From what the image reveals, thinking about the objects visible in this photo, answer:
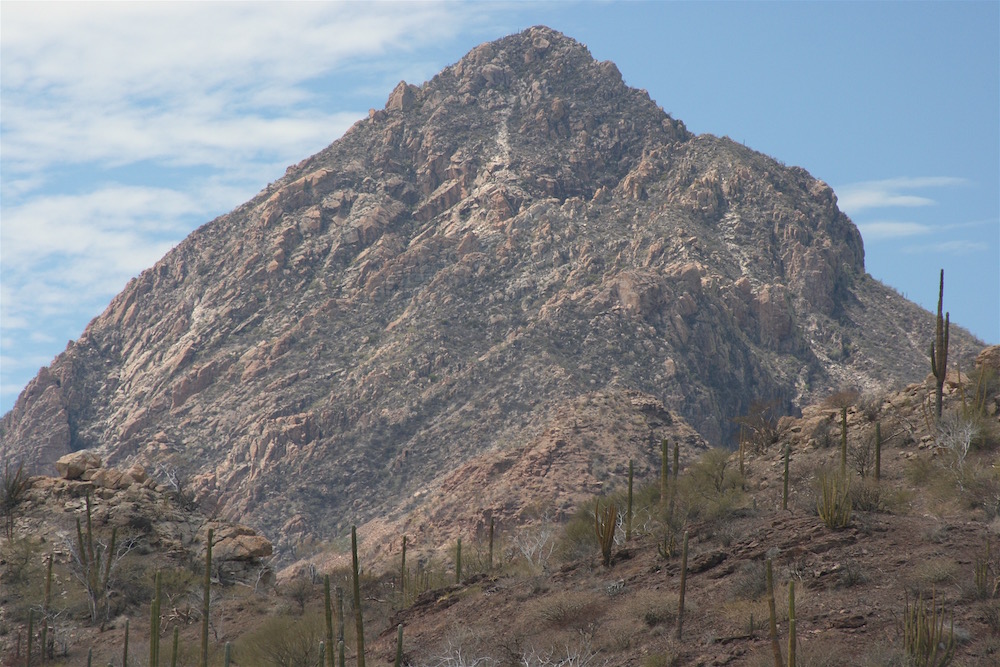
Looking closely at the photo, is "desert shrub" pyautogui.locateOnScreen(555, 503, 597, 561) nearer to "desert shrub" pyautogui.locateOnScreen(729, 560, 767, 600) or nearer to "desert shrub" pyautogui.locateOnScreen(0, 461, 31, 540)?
"desert shrub" pyautogui.locateOnScreen(729, 560, 767, 600)

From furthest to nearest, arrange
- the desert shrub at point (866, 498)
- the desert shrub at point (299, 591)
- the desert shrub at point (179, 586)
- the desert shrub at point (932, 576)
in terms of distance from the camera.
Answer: the desert shrub at point (299, 591)
the desert shrub at point (179, 586)
the desert shrub at point (866, 498)
the desert shrub at point (932, 576)

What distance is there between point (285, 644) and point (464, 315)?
211ft

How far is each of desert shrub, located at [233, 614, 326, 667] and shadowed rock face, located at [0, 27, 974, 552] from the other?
33.4 meters

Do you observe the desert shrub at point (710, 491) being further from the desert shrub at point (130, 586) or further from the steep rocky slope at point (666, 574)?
the desert shrub at point (130, 586)

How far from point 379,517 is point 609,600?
47683 mm

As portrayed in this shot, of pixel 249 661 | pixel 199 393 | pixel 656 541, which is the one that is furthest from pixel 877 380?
pixel 249 661

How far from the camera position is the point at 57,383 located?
9906cm

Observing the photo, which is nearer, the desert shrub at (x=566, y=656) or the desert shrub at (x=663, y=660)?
the desert shrub at (x=663, y=660)

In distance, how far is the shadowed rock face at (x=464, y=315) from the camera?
8019 cm

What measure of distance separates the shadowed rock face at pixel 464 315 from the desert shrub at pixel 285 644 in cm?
3341

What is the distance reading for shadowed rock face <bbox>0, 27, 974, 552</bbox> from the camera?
80.2 meters

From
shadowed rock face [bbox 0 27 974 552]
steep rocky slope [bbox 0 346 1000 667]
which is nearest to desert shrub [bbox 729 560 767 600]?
steep rocky slope [bbox 0 346 1000 667]

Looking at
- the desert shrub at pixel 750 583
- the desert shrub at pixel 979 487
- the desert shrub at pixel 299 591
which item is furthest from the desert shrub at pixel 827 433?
the desert shrub at pixel 299 591

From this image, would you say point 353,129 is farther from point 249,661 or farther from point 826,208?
point 249,661
